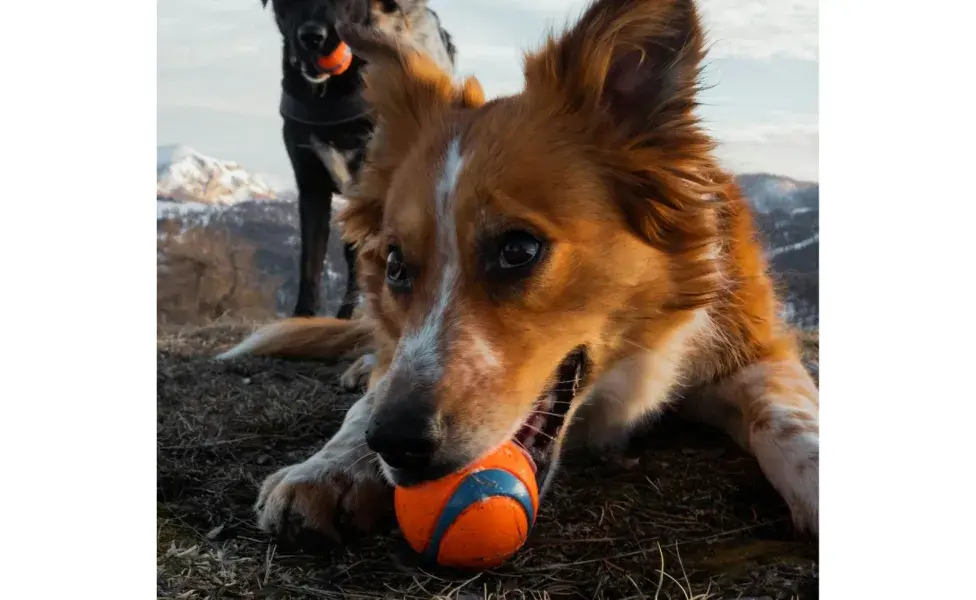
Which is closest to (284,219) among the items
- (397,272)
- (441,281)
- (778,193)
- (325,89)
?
(325,89)

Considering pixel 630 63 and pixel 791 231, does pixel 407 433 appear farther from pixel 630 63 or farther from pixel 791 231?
pixel 791 231

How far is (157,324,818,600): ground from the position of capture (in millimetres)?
1690

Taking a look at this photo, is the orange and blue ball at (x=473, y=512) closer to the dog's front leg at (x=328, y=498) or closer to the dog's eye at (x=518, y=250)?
the dog's front leg at (x=328, y=498)

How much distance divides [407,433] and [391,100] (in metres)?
0.92

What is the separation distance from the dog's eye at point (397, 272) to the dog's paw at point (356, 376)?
0.71 meters

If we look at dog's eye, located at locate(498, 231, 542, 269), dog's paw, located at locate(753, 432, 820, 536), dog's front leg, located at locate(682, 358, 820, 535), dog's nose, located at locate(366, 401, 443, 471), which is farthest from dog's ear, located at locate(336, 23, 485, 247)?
dog's paw, located at locate(753, 432, 820, 536)

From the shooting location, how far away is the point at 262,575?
1.74m

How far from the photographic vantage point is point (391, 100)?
2.04 m

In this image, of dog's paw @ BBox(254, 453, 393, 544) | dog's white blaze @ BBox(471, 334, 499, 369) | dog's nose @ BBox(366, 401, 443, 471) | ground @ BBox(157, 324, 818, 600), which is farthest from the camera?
dog's paw @ BBox(254, 453, 393, 544)

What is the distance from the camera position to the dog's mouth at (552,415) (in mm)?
1723

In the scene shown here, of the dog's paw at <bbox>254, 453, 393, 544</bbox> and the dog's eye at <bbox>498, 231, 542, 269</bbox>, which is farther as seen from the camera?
the dog's paw at <bbox>254, 453, 393, 544</bbox>

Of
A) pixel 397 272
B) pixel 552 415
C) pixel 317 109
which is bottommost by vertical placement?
pixel 552 415

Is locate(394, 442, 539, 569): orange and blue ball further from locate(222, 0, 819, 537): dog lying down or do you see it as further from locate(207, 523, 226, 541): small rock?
locate(207, 523, 226, 541): small rock

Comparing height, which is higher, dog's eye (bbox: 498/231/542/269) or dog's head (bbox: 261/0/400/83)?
dog's head (bbox: 261/0/400/83)
